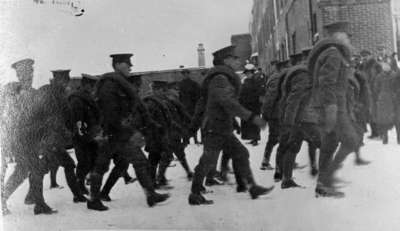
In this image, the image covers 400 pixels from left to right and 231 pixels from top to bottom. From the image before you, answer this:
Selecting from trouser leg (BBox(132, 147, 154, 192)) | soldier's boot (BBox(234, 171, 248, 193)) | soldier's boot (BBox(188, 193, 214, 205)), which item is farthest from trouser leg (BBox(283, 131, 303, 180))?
trouser leg (BBox(132, 147, 154, 192))

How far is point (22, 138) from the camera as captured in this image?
609 centimetres

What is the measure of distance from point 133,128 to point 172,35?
1194 millimetres

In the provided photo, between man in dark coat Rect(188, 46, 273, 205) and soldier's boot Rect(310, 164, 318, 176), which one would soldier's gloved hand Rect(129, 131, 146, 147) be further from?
soldier's boot Rect(310, 164, 318, 176)

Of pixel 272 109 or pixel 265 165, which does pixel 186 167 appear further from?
pixel 272 109

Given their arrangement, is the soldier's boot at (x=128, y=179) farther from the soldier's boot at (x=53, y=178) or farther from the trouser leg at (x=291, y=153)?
the trouser leg at (x=291, y=153)

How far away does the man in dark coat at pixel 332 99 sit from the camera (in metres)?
4.86

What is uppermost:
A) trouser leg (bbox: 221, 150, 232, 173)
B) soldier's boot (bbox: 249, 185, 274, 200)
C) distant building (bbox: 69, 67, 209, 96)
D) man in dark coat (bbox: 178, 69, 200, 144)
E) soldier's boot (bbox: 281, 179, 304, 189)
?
distant building (bbox: 69, 67, 209, 96)

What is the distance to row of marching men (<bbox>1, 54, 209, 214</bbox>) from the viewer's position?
575 cm

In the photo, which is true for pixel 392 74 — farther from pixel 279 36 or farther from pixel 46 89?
pixel 46 89

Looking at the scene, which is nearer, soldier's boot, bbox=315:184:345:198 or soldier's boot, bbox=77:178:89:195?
soldier's boot, bbox=315:184:345:198

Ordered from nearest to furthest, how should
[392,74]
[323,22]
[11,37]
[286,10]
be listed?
[392,74] < [323,22] < [286,10] < [11,37]

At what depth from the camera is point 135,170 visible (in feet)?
19.1

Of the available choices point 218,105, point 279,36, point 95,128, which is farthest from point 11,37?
point 279,36

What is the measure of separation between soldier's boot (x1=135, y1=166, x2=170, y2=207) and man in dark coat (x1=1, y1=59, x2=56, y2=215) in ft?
4.05
